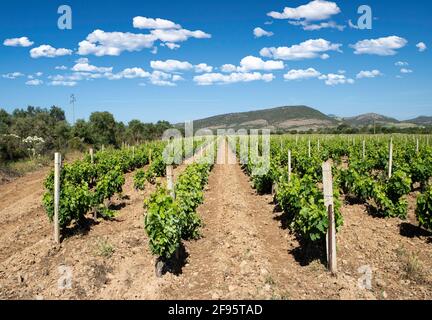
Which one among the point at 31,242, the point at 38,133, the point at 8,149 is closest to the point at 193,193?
the point at 31,242

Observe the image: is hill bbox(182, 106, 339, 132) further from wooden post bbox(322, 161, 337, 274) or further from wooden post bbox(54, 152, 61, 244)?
wooden post bbox(322, 161, 337, 274)

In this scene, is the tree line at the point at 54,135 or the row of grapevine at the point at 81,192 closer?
the row of grapevine at the point at 81,192

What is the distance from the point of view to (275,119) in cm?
16575

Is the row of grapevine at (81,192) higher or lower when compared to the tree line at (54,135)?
lower

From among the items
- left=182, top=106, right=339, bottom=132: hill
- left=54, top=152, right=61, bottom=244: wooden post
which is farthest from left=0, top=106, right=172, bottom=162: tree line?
left=182, top=106, right=339, bottom=132: hill

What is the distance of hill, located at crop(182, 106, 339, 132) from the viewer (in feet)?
505

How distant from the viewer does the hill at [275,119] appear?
153875 millimetres

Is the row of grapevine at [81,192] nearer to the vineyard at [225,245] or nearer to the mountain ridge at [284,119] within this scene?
the vineyard at [225,245]

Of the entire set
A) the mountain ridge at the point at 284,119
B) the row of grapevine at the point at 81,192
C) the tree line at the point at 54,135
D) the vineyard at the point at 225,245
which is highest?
the mountain ridge at the point at 284,119

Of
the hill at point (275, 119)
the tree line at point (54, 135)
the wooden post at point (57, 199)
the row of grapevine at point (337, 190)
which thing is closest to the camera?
the row of grapevine at point (337, 190)

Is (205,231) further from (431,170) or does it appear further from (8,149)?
(8,149)

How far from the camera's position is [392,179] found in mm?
11000

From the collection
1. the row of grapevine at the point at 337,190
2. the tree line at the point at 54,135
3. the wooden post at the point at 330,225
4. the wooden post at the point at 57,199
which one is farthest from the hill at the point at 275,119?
the wooden post at the point at 330,225

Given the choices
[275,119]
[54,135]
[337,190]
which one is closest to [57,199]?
[337,190]
